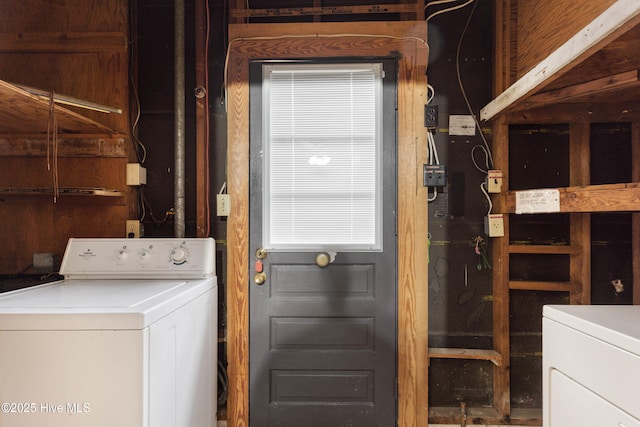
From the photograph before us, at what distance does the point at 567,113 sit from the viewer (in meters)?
1.64

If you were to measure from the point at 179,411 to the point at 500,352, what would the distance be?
4.97 ft

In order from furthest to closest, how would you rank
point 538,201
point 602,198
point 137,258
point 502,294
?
point 502,294
point 137,258
point 538,201
point 602,198

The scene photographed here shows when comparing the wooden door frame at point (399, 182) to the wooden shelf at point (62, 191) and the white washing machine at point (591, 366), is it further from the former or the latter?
the white washing machine at point (591, 366)

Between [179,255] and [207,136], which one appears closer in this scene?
[179,255]

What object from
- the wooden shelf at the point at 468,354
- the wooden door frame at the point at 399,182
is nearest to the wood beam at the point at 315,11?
the wooden door frame at the point at 399,182

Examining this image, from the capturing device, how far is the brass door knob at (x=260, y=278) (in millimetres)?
1799

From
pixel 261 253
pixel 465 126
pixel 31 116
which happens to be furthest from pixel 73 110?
pixel 465 126

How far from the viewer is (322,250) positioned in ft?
5.91

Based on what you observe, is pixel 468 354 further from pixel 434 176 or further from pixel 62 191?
pixel 62 191

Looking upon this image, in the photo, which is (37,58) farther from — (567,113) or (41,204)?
(567,113)

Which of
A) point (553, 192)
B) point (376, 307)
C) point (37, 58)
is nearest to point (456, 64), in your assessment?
point (553, 192)

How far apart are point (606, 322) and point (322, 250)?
3.83ft

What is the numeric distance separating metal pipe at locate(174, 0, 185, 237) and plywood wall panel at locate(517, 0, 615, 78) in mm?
1752

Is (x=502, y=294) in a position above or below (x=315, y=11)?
below
